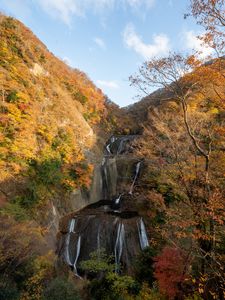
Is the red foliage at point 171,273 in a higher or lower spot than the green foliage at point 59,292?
lower

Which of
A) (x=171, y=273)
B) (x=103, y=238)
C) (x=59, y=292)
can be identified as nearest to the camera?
(x=59, y=292)

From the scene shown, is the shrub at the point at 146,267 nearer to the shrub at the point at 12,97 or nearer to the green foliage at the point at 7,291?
the green foliage at the point at 7,291

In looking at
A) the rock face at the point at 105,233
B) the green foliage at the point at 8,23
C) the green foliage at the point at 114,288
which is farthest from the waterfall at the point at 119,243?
the green foliage at the point at 8,23

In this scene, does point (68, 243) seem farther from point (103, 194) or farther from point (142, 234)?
point (103, 194)

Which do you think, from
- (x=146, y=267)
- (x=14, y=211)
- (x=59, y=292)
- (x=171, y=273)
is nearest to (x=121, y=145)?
(x=146, y=267)

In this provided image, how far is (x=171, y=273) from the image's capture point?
31.7 ft

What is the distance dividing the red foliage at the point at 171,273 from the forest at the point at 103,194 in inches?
1.8

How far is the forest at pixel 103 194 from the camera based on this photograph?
27.3 ft

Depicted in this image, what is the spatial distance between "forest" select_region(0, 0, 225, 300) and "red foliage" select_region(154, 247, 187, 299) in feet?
0.15

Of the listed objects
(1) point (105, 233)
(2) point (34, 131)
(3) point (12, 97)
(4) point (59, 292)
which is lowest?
(1) point (105, 233)

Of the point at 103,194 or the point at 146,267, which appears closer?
the point at 146,267

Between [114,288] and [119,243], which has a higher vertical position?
[119,243]

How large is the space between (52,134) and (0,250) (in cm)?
1063

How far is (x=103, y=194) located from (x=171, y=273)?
39.5 ft
